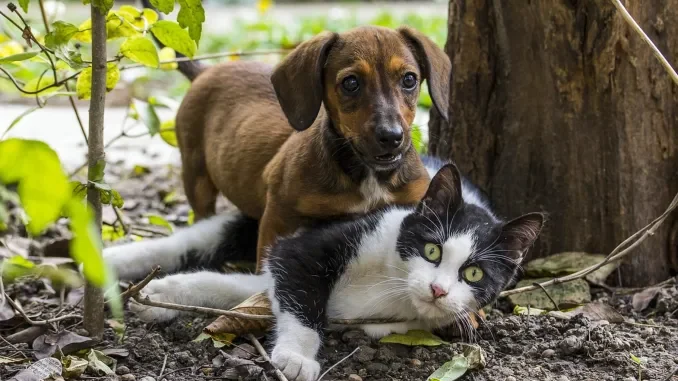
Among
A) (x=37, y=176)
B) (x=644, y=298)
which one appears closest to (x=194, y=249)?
(x=644, y=298)

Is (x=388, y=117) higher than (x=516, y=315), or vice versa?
(x=388, y=117)

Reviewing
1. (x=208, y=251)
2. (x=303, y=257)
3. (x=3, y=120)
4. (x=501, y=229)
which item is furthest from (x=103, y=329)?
(x=3, y=120)

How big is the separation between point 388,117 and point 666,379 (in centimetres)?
127

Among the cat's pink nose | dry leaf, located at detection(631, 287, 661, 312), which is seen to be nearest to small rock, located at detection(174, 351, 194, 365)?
the cat's pink nose

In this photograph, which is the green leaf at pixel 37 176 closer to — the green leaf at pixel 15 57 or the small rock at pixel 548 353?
the green leaf at pixel 15 57

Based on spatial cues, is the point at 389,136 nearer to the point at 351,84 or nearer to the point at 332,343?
the point at 351,84

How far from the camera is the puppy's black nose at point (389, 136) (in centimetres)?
272

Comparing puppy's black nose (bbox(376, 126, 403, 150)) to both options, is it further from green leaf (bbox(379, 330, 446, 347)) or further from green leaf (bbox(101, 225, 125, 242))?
green leaf (bbox(101, 225, 125, 242))

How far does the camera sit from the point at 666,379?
234cm

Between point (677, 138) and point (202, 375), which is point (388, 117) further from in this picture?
point (677, 138)

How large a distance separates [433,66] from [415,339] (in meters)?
1.11

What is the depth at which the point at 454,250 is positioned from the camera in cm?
264

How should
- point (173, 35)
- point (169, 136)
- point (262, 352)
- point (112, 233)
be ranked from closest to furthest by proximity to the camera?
1. point (173, 35)
2. point (262, 352)
3. point (112, 233)
4. point (169, 136)

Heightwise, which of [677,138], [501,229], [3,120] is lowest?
[3,120]
